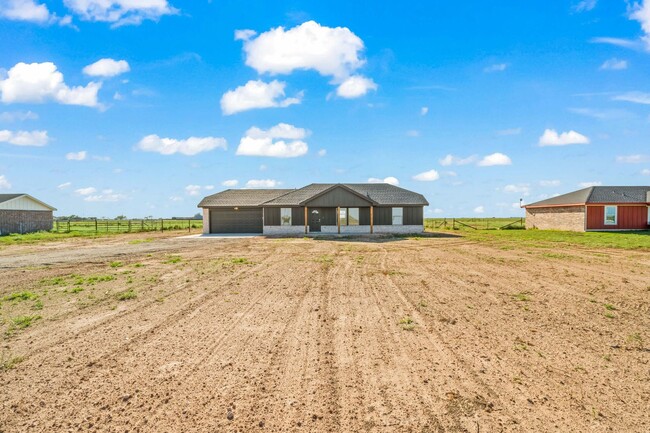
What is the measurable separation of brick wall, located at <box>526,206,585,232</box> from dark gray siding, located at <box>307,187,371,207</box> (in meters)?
18.4

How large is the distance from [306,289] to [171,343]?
14.8 ft

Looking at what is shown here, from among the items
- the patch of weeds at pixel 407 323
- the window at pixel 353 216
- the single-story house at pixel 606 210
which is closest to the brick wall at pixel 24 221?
the window at pixel 353 216

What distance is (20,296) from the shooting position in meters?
9.58

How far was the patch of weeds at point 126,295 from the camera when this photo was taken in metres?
9.42

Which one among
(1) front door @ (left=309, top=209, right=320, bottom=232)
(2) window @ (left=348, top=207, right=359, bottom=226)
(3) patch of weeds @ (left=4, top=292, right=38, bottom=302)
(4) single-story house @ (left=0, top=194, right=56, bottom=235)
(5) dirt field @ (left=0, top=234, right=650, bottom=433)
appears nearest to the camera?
(5) dirt field @ (left=0, top=234, right=650, bottom=433)

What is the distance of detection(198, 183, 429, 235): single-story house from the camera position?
1283 inches

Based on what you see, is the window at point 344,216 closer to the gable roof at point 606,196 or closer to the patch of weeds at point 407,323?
the gable roof at point 606,196

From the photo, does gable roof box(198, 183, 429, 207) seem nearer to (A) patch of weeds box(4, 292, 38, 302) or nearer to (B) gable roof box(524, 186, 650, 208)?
(B) gable roof box(524, 186, 650, 208)

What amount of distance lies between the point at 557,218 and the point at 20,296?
4045 centimetres

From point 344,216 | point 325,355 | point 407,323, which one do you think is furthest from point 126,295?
point 344,216

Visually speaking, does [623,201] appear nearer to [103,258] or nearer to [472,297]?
[472,297]

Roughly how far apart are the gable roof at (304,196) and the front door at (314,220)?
137 centimetres

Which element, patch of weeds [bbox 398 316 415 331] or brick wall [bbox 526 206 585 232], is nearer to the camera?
patch of weeds [bbox 398 316 415 331]

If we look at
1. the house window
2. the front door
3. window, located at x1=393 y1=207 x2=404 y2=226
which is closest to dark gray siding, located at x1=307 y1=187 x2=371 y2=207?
the front door
